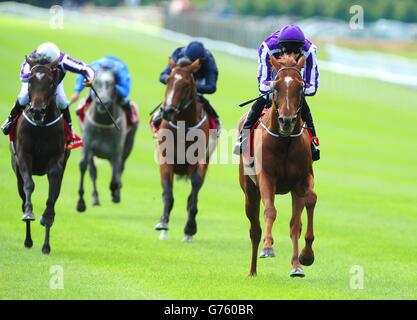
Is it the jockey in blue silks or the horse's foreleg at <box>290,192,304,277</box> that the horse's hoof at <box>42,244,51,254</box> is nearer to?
the horse's foreleg at <box>290,192,304,277</box>

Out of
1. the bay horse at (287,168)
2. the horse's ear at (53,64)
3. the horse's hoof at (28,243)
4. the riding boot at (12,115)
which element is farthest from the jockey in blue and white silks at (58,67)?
the bay horse at (287,168)

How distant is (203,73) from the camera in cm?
1711

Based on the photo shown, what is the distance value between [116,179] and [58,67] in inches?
212

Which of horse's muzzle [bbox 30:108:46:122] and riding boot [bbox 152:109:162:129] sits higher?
horse's muzzle [bbox 30:108:46:122]

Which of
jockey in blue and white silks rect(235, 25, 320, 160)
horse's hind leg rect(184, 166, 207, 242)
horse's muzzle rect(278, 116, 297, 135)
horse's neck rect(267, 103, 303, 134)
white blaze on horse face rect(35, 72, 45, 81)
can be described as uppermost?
jockey in blue and white silks rect(235, 25, 320, 160)

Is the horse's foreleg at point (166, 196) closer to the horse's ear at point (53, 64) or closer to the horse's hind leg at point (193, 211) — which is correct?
the horse's hind leg at point (193, 211)

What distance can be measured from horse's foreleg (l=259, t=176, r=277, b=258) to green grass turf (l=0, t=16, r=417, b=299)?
0.42m

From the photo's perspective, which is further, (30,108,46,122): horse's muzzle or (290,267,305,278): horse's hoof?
(30,108,46,122): horse's muzzle

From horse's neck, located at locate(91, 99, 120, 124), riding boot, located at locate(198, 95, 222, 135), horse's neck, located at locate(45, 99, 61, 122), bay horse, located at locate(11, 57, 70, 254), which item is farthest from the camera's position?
horse's neck, located at locate(91, 99, 120, 124)

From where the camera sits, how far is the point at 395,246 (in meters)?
15.3

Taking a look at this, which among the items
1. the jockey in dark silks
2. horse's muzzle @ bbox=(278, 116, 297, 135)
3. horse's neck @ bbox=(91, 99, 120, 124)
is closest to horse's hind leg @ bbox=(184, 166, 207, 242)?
the jockey in dark silks

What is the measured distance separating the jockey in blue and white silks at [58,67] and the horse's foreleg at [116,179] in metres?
4.47

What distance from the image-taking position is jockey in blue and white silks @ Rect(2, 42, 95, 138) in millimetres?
13930
